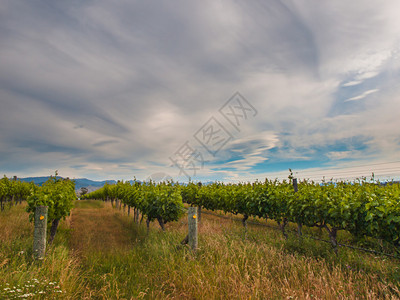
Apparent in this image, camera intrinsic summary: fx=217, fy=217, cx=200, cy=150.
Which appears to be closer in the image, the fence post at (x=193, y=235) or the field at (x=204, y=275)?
the field at (x=204, y=275)

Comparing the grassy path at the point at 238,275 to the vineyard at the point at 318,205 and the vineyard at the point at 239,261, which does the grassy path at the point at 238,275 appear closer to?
the vineyard at the point at 239,261

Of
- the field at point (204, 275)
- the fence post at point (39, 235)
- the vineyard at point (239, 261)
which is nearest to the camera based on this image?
the field at point (204, 275)

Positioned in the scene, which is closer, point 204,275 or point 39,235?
→ point 204,275

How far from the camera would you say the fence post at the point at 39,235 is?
210 inches

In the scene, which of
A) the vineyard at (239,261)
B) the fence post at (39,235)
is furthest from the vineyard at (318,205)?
the fence post at (39,235)

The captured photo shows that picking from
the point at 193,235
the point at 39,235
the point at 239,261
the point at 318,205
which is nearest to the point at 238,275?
the point at 239,261

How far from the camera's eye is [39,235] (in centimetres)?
543

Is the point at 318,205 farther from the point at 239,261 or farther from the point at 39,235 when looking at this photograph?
the point at 39,235

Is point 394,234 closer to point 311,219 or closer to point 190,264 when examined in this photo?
point 311,219

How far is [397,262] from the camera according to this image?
5.74m

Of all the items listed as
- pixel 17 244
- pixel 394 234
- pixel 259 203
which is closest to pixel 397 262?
pixel 394 234

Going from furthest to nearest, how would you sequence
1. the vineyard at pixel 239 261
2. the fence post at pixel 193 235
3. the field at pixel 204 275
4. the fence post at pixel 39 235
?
1. the fence post at pixel 193 235
2. the fence post at pixel 39 235
3. the vineyard at pixel 239 261
4. the field at pixel 204 275

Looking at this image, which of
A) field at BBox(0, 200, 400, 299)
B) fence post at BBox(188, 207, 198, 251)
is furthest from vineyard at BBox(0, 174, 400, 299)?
fence post at BBox(188, 207, 198, 251)

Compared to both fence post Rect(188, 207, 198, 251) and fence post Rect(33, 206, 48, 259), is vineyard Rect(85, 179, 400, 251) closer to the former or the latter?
fence post Rect(188, 207, 198, 251)
